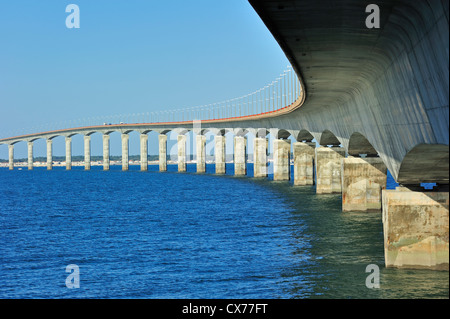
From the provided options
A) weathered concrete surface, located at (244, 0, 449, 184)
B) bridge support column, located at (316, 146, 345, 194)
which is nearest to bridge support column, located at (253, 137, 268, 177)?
bridge support column, located at (316, 146, 345, 194)

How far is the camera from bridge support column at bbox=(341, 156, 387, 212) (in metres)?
50.6

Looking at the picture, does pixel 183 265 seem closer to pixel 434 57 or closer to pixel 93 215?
pixel 434 57

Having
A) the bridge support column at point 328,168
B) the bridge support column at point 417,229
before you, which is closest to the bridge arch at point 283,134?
the bridge support column at point 328,168

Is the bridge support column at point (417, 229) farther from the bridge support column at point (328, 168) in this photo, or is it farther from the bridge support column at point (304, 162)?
the bridge support column at point (304, 162)

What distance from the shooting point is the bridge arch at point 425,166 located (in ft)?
81.9

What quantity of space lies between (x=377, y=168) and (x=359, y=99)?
619 inches

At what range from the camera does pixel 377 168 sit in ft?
166

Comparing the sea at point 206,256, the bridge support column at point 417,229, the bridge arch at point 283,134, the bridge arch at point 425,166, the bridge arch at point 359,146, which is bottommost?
the sea at point 206,256

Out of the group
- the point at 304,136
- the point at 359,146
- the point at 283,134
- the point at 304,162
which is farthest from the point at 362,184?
the point at 283,134

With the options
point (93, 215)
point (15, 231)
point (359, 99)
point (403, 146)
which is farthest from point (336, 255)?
point (93, 215)

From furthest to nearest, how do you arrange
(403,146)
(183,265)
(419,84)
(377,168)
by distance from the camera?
(377,168)
(183,265)
(403,146)
(419,84)

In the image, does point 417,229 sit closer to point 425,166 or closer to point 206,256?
point 425,166

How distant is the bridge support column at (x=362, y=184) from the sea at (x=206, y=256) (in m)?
1.10

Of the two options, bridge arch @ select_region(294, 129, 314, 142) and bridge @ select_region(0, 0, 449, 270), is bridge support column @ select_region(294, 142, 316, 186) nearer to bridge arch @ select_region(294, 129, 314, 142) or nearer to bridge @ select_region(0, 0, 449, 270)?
bridge arch @ select_region(294, 129, 314, 142)
